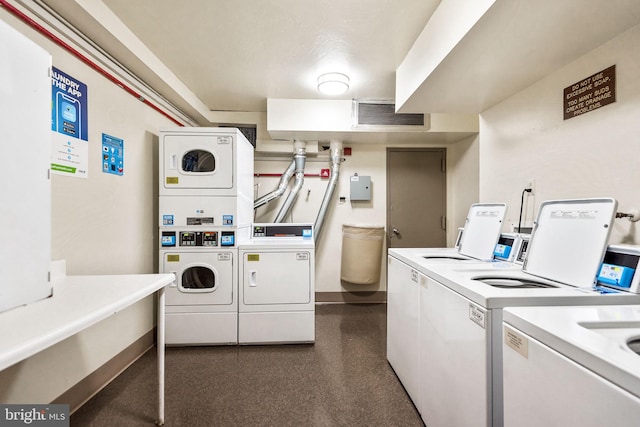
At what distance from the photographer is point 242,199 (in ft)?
8.91

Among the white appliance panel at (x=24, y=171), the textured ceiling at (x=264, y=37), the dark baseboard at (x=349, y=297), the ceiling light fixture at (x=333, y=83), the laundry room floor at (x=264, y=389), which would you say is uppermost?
the textured ceiling at (x=264, y=37)

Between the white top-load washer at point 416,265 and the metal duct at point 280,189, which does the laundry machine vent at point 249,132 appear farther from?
the white top-load washer at point 416,265

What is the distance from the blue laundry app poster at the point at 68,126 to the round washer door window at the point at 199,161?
0.80m

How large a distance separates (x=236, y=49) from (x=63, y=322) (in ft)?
6.78

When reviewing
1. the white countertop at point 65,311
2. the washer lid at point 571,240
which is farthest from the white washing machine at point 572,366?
the white countertop at point 65,311

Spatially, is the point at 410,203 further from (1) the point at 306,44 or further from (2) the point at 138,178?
(2) the point at 138,178

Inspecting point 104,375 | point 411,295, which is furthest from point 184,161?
point 411,295

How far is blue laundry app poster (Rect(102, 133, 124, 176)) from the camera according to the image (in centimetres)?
194

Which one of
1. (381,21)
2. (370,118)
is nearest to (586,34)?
(381,21)

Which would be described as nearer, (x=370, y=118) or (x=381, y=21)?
(x=381, y=21)

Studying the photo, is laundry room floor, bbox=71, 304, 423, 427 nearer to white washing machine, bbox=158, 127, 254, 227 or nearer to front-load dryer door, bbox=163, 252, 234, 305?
Result: front-load dryer door, bbox=163, 252, 234, 305

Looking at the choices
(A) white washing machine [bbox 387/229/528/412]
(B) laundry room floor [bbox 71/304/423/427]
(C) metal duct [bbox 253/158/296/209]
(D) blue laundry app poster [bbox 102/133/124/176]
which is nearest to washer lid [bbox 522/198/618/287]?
(A) white washing machine [bbox 387/229/528/412]

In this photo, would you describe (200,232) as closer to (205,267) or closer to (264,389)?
(205,267)

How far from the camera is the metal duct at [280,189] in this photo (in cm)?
345
